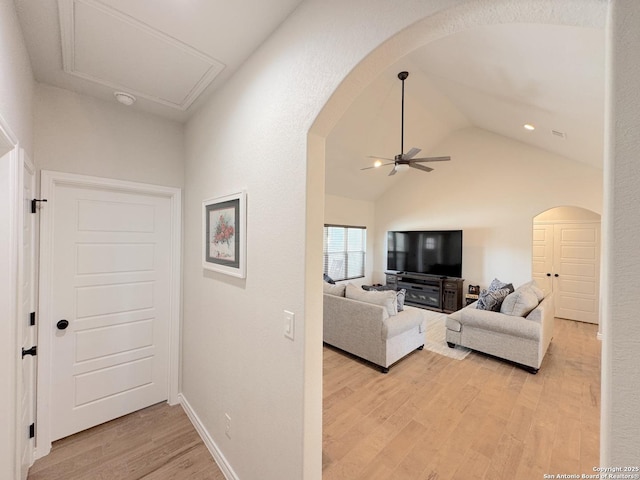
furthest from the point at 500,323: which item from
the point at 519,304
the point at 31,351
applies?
the point at 31,351

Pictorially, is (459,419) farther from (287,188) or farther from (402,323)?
(287,188)

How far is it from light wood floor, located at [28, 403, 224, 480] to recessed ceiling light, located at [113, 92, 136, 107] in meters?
2.67

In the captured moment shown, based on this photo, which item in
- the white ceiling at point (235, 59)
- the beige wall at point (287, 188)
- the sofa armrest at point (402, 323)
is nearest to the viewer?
the beige wall at point (287, 188)

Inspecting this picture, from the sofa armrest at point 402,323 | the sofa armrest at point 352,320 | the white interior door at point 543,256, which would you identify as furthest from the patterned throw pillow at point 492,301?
the white interior door at point 543,256

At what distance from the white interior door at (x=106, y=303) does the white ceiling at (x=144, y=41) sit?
87 centimetres

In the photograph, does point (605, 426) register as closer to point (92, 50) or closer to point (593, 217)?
point (92, 50)

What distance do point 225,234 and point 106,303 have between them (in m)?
1.36

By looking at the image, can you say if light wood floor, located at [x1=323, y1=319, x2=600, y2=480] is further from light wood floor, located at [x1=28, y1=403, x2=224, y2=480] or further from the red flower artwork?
the red flower artwork

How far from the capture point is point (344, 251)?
6965 millimetres

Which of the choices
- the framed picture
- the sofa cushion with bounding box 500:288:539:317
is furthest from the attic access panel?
the sofa cushion with bounding box 500:288:539:317

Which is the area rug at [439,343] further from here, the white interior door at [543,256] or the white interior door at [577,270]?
the white interior door at [577,270]

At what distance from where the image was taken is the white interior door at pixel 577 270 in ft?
17.1

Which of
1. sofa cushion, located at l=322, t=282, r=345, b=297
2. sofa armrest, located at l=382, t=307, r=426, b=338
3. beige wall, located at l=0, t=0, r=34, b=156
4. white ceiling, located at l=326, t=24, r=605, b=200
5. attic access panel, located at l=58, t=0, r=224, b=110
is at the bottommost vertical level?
sofa armrest, located at l=382, t=307, r=426, b=338

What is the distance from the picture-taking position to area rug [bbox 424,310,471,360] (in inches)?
145
